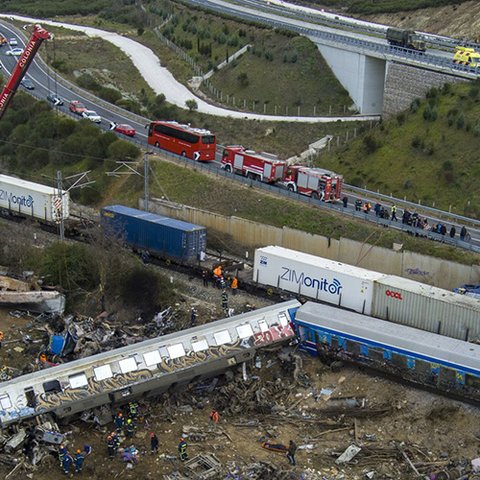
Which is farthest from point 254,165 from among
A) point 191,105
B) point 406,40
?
point 406,40

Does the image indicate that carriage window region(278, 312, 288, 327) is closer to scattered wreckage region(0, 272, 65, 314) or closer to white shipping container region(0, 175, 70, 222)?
scattered wreckage region(0, 272, 65, 314)

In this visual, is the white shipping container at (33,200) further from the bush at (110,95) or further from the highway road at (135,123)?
the bush at (110,95)

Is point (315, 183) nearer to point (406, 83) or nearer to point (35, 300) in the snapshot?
point (406, 83)

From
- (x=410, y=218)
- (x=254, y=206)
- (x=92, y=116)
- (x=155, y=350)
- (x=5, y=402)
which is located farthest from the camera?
(x=92, y=116)

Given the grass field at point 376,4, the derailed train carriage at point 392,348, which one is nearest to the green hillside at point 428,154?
the derailed train carriage at point 392,348

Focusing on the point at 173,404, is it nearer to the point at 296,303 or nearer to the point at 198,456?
the point at 198,456

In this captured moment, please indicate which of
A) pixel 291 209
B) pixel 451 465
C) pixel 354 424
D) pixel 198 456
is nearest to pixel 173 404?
pixel 198 456
